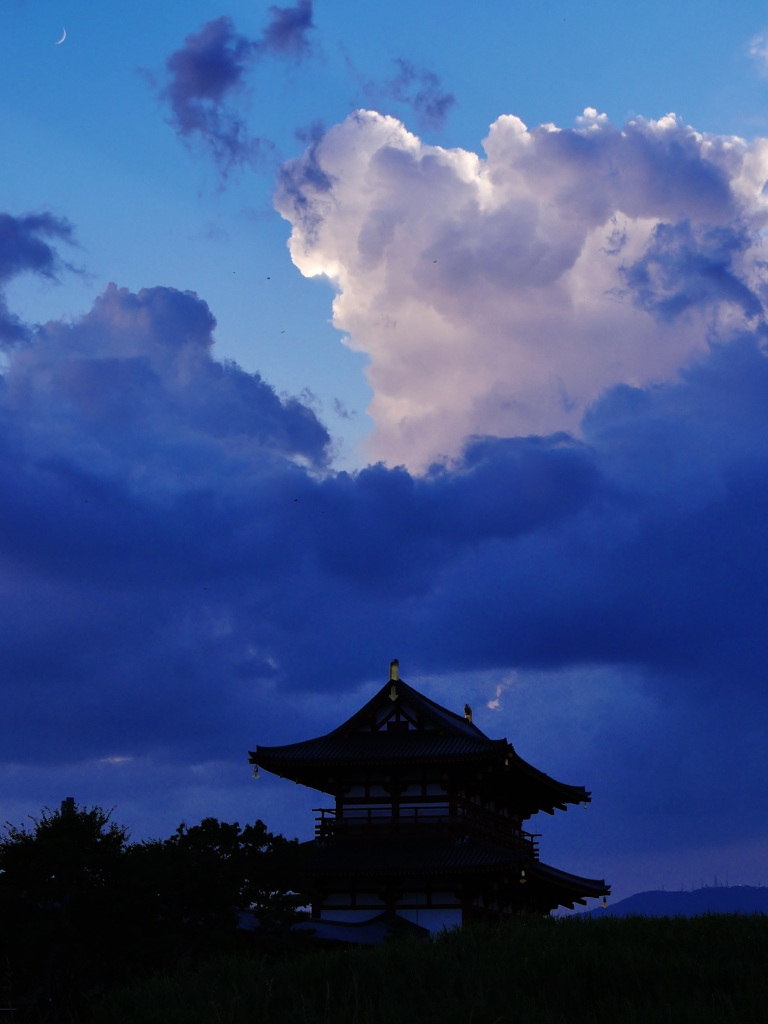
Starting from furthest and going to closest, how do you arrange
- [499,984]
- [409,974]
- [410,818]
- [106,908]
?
[410,818], [106,908], [409,974], [499,984]

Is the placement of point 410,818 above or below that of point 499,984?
above

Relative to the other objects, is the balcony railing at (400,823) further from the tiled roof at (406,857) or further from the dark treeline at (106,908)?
the dark treeline at (106,908)

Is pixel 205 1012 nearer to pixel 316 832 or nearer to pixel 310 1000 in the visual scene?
pixel 310 1000

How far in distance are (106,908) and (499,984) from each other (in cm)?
1654

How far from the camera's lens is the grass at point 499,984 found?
15.9 meters

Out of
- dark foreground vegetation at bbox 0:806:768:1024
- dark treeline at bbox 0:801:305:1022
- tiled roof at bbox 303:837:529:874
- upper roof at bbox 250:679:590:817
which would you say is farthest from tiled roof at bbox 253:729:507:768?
dark foreground vegetation at bbox 0:806:768:1024

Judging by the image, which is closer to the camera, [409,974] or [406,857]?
[409,974]

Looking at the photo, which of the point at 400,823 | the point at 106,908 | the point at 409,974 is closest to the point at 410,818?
the point at 400,823

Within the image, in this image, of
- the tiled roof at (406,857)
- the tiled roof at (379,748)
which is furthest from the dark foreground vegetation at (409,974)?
the tiled roof at (379,748)

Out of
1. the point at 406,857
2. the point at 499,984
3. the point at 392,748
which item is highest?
the point at 392,748

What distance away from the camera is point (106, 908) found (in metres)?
30.2

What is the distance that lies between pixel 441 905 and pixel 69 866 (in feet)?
58.0

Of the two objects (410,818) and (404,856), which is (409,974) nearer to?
(404,856)

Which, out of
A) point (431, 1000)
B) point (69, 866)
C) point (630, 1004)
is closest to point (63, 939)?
point (69, 866)
